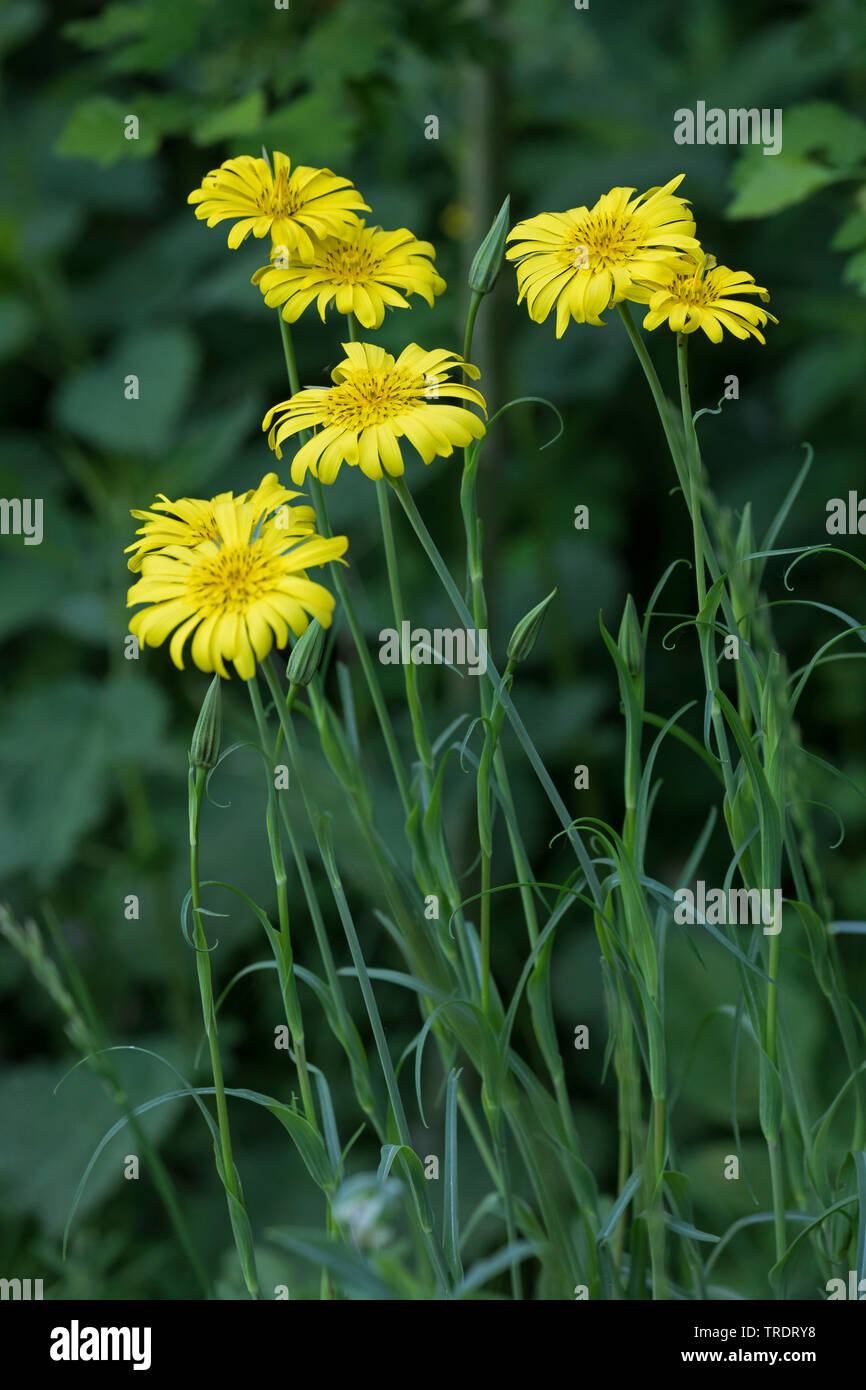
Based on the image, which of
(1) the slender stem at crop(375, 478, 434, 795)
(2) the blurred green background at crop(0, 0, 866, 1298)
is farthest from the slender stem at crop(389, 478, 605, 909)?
(2) the blurred green background at crop(0, 0, 866, 1298)

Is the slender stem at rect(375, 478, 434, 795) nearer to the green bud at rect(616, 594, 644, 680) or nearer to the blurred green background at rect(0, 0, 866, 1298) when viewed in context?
the green bud at rect(616, 594, 644, 680)

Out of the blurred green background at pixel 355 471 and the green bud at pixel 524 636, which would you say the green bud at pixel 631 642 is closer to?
the green bud at pixel 524 636

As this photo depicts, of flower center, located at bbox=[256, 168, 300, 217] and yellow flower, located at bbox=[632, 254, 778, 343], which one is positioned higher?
flower center, located at bbox=[256, 168, 300, 217]

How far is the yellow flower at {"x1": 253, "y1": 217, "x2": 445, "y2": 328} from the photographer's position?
286 mm

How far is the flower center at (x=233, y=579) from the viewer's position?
0.24 meters

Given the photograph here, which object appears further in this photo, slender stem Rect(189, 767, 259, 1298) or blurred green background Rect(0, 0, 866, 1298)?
blurred green background Rect(0, 0, 866, 1298)

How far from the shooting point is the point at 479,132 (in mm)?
679

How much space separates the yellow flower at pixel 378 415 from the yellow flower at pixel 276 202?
0.10 feet

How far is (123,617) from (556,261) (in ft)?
1.73

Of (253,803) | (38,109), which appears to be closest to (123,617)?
(253,803)

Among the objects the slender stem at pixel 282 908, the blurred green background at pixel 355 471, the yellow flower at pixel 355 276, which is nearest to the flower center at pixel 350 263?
the yellow flower at pixel 355 276

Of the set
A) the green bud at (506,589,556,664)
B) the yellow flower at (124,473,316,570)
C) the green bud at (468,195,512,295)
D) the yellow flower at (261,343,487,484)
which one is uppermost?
the green bud at (468,195,512,295)

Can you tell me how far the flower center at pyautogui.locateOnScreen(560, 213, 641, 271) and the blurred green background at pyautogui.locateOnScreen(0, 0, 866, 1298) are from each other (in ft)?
0.82
